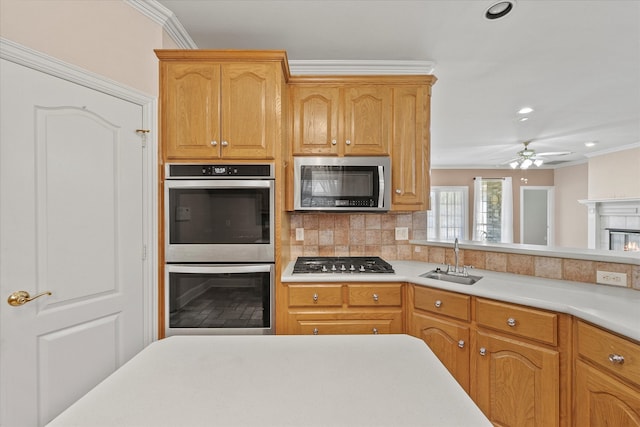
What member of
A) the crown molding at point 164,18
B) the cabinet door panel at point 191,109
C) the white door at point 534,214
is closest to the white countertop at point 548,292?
the cabinet door panel at point 191,109

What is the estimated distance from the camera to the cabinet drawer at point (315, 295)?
1787 millimetres

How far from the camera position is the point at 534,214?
22.5ft

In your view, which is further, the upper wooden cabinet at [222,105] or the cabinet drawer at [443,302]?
the upper wooden cabinet at [222,105]

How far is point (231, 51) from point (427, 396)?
6.60ft

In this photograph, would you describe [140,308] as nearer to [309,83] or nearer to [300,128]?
[300,128]

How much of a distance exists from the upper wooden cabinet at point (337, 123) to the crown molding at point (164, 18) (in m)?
0.82

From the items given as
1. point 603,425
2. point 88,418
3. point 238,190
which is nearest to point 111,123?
point 238,190

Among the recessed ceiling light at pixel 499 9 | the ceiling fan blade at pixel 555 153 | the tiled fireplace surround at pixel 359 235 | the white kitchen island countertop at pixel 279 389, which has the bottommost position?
the white kitchen island countertop at pixel 279 389

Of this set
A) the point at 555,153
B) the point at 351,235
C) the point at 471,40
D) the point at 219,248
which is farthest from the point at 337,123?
the point at 555,153

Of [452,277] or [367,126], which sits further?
[367,126]

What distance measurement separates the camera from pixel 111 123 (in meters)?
1.48

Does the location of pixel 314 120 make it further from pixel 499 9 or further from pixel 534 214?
pixel 534 214

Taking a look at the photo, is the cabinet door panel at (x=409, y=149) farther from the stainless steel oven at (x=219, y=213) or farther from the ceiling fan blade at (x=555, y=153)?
the ceiling fan blade at (x=555, y=153)

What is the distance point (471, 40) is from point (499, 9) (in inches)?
11.5
